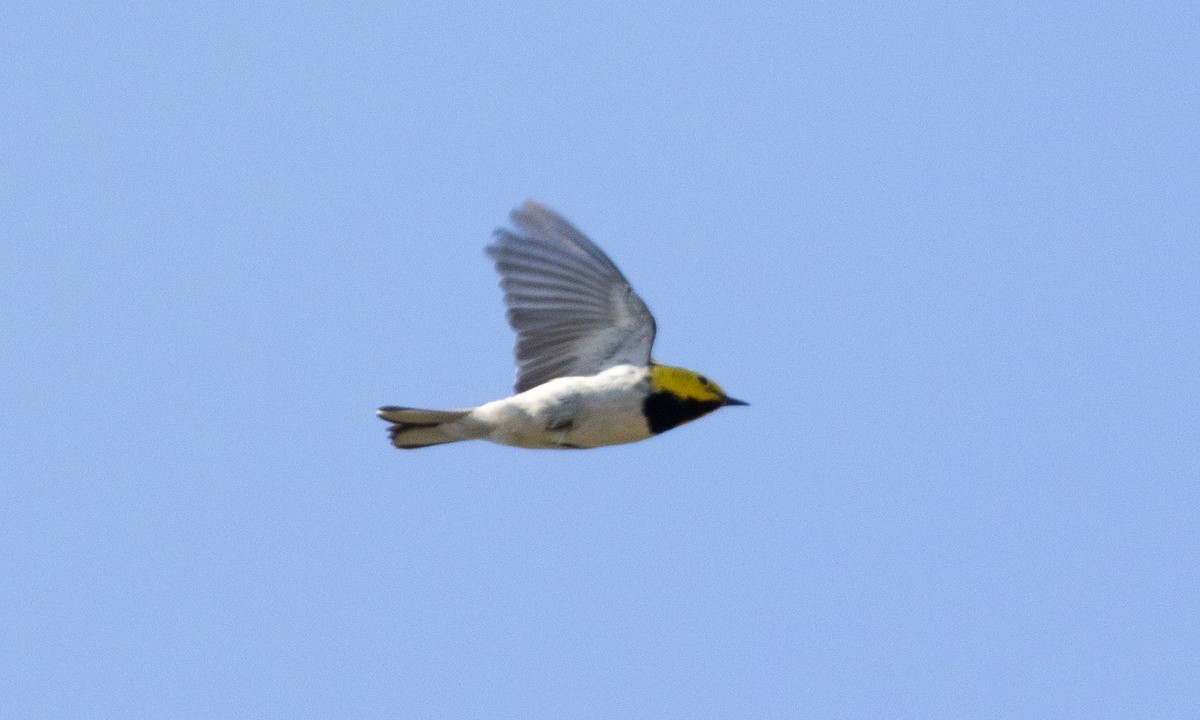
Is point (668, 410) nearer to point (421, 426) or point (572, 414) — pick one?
point (572, 414)

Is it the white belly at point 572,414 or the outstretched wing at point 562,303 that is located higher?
the outstretched wing at point 562,303

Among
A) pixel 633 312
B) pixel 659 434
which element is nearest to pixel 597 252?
pixel 633 312

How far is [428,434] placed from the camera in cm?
1111

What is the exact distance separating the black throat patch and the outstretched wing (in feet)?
1.32

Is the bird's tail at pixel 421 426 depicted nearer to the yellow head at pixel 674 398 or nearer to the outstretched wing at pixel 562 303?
the outstretched wing at pixel 562 303

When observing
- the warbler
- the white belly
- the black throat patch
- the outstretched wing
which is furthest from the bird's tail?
the black throat patch

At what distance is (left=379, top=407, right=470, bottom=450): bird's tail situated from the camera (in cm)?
1084

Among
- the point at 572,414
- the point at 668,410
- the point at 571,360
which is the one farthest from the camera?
the point at 571,360

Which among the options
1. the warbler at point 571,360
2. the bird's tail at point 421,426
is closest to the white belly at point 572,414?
the warbler at point 571,360

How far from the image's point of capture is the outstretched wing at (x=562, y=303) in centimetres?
1117

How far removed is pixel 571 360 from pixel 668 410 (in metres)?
0.72

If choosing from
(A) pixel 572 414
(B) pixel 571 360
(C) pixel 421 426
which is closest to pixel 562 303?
(B) pixel 571 360

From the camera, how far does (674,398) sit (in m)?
10.9

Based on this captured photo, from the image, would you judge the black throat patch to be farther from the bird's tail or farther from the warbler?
the bird's tail
